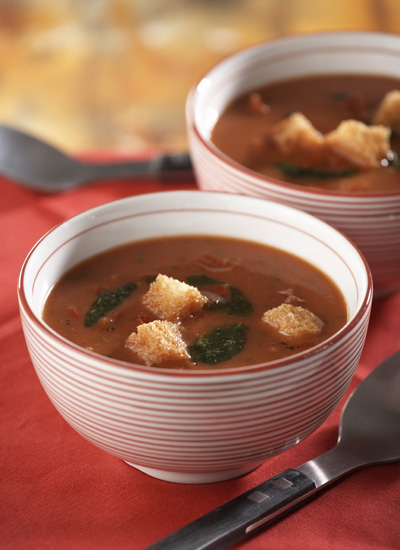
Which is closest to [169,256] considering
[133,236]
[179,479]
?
[133,236]

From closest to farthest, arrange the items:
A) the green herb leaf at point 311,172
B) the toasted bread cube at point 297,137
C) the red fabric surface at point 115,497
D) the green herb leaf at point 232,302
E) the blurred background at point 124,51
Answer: the red fabric surface at point 115,497 < the green herb leaf at point 232,302 < the green herb leaf at point 311,172 < the toasted bread cube at point 297,137 < the blurred background at point 124,51

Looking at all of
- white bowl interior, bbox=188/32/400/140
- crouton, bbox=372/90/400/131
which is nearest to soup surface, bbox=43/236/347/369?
crouton, bbox=372/90/400/131

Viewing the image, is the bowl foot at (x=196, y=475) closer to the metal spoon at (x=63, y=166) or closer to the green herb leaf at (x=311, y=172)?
the green herb leaf at (x=311, y=172)

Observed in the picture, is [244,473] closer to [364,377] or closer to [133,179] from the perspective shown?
[364,377]

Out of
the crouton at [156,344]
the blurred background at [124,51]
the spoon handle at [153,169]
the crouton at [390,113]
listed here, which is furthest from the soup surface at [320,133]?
the blurred background at [124,51]

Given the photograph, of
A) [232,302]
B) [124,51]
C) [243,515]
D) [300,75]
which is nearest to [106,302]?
[232,302]

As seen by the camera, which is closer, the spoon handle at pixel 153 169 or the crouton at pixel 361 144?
the crouton at pixel 361 144
